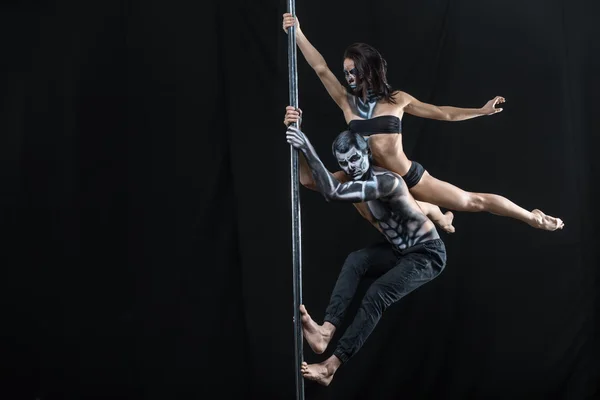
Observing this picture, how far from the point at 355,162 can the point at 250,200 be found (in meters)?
1.64

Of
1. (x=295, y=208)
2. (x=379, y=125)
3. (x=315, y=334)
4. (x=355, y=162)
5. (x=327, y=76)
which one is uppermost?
(x=327, y=76)

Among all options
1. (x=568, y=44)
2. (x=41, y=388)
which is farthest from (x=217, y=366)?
(x=568, y=44)

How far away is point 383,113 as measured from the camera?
362 centimetres

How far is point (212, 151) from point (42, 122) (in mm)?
1116

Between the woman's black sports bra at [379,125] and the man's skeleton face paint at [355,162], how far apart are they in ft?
0.48

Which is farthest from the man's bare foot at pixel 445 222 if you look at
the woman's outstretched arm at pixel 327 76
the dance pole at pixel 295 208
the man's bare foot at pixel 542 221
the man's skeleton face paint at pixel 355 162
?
the dance pole at pixel 295 208

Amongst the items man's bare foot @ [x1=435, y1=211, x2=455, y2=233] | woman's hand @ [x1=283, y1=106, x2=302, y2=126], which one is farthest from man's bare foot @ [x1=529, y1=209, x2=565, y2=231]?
woman's hand @ [x1=283, y1=106, x2=302, y2=126]

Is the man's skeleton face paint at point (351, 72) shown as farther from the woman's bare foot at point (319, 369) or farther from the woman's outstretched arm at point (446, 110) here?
the woman's bare foot at point (319, 369)

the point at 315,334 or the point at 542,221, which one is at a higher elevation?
the point at 542,221

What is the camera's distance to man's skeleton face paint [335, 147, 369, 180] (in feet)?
11.5

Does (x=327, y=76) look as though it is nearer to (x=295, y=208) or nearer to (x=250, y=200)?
(x=295, y=208)

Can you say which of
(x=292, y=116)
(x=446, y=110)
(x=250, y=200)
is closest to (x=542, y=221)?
(x=446, y=110)

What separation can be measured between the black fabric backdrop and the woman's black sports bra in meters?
1.35

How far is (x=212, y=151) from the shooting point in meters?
5.01
